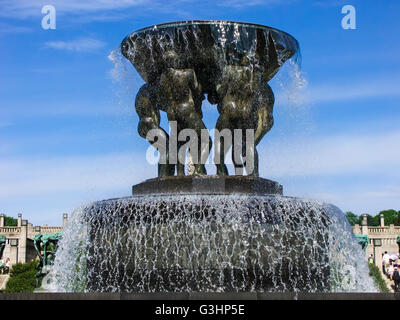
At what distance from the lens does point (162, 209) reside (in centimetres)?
948

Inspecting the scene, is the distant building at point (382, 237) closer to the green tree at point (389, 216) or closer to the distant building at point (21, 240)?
the distant building at point (21, 240)

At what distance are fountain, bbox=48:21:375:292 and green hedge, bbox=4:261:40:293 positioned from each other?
1602 cm

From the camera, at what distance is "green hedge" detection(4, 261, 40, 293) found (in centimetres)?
2667

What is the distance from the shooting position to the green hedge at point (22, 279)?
2667 centimetres

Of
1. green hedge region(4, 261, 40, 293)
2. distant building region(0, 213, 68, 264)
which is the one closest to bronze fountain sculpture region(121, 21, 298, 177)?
green hedge region(4, 261, 40, 293)

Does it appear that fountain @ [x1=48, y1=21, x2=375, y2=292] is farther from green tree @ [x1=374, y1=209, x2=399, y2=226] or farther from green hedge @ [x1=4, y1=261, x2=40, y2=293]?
green tree @ [x1=374, y1=209, x2=399, y2=226]

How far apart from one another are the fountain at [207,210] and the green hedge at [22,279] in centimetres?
1602

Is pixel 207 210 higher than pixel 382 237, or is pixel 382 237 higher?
pixel 382 237

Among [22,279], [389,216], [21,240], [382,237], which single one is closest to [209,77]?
[22,279]

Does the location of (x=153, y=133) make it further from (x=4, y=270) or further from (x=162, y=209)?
(x=4, y=270)

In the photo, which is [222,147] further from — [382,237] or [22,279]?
[382,237]

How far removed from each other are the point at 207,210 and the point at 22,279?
66.6 feet

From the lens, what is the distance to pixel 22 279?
28031mm

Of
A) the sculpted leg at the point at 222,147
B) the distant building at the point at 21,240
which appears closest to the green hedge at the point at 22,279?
the sculpted leg at the point at 222,147
